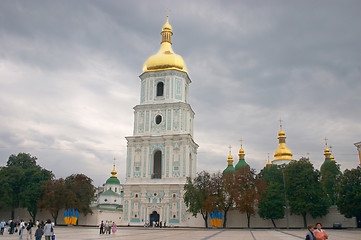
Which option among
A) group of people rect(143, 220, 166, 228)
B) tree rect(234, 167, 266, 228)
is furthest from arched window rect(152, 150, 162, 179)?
tree rect(234, 167, 266, 228)

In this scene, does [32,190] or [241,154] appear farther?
[241,154]

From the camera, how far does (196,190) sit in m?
42.0

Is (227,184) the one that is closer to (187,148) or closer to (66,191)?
(187,148)

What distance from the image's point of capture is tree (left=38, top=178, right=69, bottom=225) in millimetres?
46500

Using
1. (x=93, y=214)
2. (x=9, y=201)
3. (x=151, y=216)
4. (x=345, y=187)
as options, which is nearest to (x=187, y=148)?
(x=151, y=216)

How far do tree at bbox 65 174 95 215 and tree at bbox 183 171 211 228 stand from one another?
542 inches

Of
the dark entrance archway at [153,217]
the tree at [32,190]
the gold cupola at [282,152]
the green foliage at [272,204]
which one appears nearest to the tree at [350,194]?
the green foliage at [272,204]

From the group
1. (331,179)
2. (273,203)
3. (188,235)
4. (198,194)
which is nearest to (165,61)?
(198,194)

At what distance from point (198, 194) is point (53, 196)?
19267 millimetres

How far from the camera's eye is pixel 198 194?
41.4 m

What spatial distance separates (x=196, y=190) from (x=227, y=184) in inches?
146

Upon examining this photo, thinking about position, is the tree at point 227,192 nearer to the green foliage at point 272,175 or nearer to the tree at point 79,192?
the green foliage at point 272,175

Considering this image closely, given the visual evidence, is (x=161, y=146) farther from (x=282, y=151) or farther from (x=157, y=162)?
(x=282, y=151)

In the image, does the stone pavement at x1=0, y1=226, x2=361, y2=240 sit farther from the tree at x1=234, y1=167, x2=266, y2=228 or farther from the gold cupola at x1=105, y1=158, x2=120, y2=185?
the gold cupola at x1=105, y1=158, x2=120, y2=185
